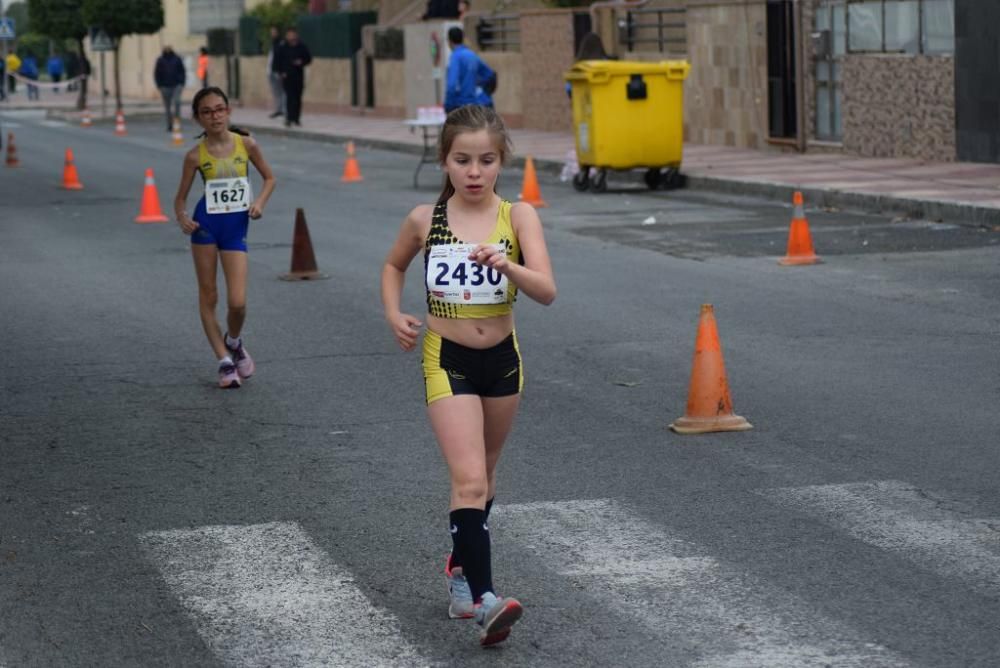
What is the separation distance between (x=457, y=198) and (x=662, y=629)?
1.42m

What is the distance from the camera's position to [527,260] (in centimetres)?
568

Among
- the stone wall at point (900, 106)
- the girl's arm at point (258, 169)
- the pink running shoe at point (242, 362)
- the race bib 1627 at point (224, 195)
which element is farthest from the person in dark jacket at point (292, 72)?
the pink running shoe at point (242, 362)

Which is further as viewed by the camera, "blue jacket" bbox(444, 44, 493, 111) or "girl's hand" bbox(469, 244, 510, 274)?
"blue jacket" bbox(444, 44, 493, 111)

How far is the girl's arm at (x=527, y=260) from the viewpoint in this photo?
17.6 ft

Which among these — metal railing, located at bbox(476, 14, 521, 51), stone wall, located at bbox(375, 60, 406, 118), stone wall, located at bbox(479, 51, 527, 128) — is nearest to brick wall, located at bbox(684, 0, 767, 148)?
stone wall, located at bbox(479, 51, 527, 128)

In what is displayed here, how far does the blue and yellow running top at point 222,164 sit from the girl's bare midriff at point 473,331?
4.97 meters

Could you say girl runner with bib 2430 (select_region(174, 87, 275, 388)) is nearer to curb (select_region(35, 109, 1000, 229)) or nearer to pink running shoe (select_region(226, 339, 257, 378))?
pink running shoe (select_region(226, 339, 257, 378))

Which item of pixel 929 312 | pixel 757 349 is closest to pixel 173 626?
pixel 757 349

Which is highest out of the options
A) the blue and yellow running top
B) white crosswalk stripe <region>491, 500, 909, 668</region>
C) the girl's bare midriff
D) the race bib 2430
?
the blue and yellow running top

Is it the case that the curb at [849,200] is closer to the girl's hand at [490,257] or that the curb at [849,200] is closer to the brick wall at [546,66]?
the brick wall at [546,66]

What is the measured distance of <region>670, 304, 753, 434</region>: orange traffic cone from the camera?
8.65 m

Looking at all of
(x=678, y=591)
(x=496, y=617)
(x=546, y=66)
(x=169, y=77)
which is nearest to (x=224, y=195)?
(x=678, y=591)

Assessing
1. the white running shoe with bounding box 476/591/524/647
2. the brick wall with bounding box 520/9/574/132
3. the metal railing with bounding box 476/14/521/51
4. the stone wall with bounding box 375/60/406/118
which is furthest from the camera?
the stone wall with bounding box 375/60/406/118

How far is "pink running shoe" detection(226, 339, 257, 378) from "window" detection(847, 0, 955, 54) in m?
14.6
